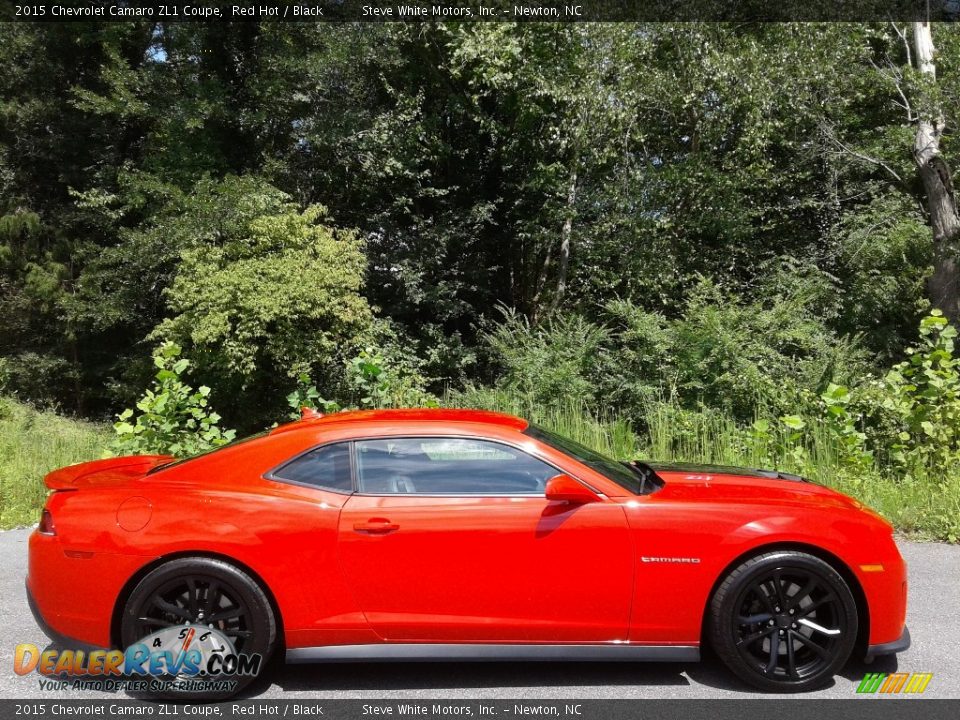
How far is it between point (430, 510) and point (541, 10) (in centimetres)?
1423

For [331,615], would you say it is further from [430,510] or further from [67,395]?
[67,395]

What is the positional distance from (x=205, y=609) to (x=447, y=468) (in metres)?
1.36

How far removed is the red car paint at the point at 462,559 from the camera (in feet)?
12.3

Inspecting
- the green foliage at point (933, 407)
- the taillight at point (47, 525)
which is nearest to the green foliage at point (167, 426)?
the taillight at point (47, 525)

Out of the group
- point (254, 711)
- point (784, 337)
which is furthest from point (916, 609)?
point (784, 337)

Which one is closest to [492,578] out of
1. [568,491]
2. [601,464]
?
[568,491]

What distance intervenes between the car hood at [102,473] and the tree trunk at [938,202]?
1408cm

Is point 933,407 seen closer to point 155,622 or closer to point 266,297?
point 155,622

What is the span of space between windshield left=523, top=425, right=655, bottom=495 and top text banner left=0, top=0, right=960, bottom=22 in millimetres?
12262

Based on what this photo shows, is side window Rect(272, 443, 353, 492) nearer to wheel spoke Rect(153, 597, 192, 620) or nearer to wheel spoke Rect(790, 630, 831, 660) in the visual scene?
wheel spoke Rect(153, 597, 192, 620)

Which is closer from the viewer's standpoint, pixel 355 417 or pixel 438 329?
pixel 355 417

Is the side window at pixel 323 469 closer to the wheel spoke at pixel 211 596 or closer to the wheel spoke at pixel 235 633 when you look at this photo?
the wheel spoke at pixel 211 596

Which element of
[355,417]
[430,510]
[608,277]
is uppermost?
[608,277]

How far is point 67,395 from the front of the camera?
65.7ft
